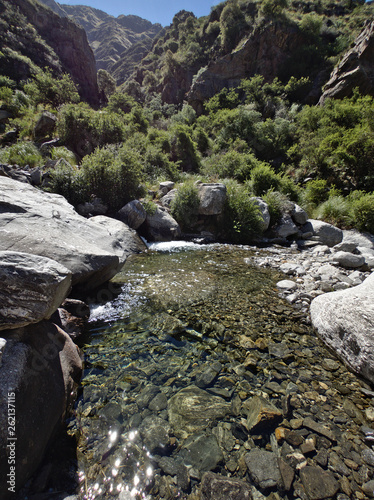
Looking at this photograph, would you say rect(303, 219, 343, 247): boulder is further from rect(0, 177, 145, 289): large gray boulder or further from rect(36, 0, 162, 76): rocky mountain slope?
rect(36, 0, 162, 76): rocky mountain slope

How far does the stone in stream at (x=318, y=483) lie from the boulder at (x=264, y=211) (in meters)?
9.87

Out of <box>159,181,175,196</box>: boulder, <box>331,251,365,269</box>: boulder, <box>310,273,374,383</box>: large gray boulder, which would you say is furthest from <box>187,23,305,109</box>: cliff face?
<box>310,273,374,383</box>: large gray boulder

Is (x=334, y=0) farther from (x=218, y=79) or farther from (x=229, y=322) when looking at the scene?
(x=229, y=322)

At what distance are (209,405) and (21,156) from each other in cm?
1315

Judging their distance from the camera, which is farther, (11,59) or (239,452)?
(11,59)

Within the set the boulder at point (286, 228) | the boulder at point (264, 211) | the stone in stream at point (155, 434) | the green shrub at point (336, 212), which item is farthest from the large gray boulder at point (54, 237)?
the green shrub at point (336, 212)

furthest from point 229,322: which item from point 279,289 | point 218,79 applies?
point 218,79

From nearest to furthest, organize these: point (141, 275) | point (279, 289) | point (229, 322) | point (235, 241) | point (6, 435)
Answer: point (6, 435), point (229, 322), point (279, 289), point (141, 275), point (235, 241)

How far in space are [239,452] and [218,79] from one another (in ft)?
145

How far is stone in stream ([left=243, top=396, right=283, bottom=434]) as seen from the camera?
2.37 metres

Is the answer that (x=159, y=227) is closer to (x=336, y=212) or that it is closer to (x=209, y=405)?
(x=209, y=405)

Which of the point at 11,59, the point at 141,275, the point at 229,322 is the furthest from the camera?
the point at 11,59

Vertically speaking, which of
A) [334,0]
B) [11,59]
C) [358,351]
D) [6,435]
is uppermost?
[334,0]

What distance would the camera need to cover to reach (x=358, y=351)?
3.15 meters
